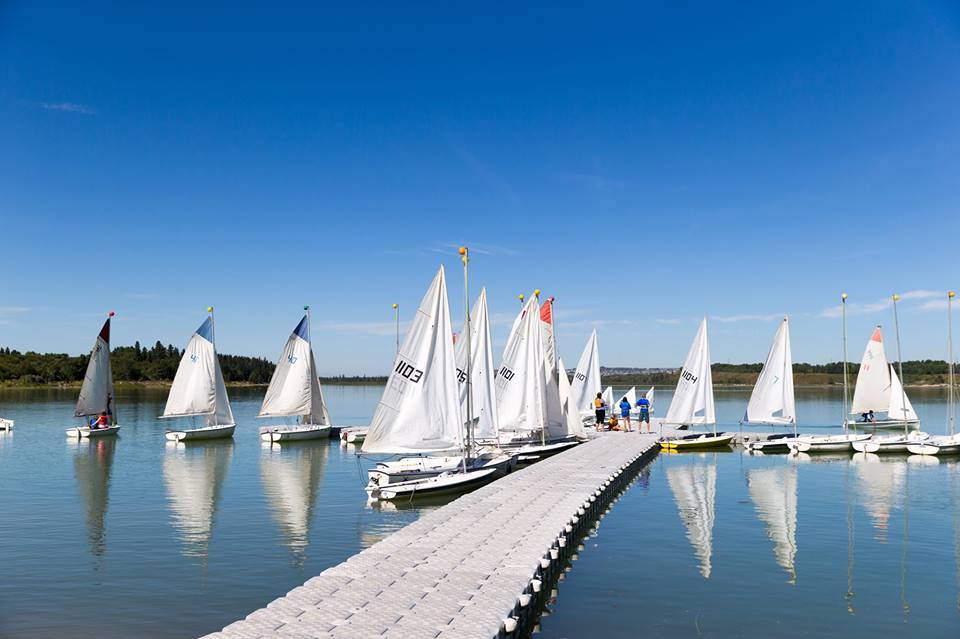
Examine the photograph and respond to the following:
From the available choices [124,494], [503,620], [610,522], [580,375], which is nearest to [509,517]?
[610,522]

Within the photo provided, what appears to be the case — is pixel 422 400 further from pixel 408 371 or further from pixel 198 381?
pixel 198 381

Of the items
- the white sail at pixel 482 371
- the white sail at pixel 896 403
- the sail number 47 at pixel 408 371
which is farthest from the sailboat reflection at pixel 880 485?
the white sail at pixel 482 371

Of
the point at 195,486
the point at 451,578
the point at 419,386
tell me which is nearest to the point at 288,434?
the point at 195,486

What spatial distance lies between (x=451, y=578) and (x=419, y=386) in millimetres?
11510

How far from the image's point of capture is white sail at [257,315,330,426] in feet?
148

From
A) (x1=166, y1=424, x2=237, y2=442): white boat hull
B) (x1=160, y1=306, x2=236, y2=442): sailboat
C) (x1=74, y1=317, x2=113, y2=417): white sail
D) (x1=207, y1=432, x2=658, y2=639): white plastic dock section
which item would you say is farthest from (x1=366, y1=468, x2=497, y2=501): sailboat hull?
(x1=74, y1=317, x2=113, y2=417): white sail

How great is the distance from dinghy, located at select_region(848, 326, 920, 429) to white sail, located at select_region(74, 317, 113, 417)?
1764 inches

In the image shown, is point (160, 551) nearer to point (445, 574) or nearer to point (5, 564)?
point (5, 564)

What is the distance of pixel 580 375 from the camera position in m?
47.9

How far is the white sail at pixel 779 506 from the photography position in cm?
1712

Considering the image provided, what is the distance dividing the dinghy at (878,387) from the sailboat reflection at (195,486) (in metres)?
34.7

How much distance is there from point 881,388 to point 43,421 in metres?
57.3

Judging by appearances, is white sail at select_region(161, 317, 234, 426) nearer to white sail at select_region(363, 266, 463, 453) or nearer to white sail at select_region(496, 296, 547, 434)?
white sail at select_region(496, 296, 547, 434)

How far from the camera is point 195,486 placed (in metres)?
28.1
